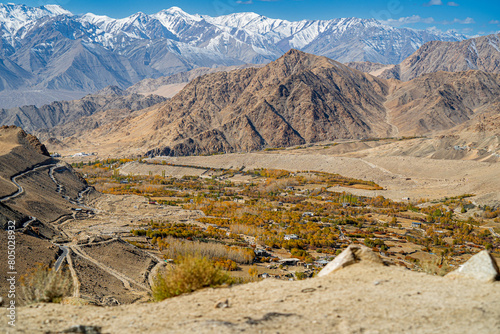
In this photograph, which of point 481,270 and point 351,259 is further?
point 351,259

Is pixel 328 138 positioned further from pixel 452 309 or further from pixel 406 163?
pixel 452 309

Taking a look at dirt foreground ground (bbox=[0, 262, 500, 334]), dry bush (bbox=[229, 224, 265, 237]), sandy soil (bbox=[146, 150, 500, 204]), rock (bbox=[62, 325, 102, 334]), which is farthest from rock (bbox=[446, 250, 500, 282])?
sandy soil (bbox=[146, 150, 500, 204])

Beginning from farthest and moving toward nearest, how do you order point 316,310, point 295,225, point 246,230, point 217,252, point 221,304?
point 295,225 → point 246,230 → point 217,252 → point 221,304 → point 316,310

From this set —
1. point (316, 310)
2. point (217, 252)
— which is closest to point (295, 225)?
point (217, 252)

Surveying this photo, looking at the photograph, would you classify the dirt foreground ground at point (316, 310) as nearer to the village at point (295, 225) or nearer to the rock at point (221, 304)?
the rock at point (221, 304)

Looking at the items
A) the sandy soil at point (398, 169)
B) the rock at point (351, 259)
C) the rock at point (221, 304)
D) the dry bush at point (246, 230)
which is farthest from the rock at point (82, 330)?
the sandy soil at point (398, 169)

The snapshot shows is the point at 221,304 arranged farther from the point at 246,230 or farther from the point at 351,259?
the point at 246,230
